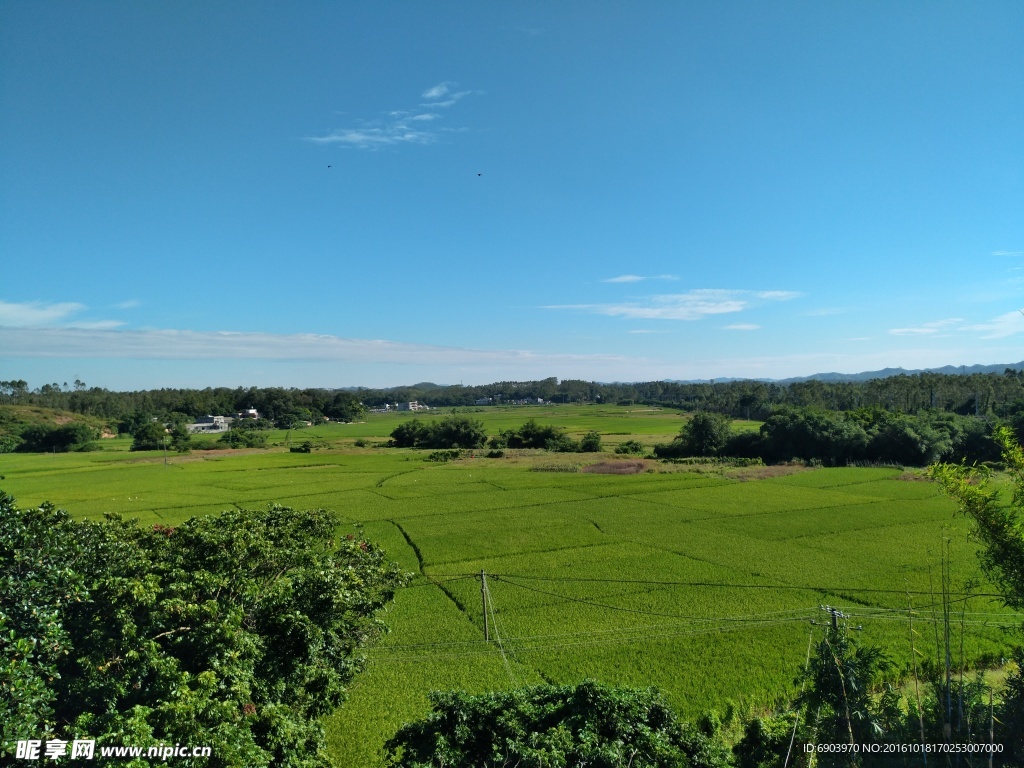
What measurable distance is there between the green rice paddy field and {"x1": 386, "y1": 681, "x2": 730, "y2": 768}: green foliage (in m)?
3.68

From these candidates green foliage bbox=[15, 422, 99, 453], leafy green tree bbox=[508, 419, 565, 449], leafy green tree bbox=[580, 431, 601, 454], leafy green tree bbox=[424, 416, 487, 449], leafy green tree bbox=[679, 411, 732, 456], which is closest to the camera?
leafy green tree bbox=[679, 411, 732, 456]

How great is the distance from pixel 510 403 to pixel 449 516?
160789mm

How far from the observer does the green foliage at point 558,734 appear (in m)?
7.79

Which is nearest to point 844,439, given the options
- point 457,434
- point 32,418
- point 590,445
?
point 590,445

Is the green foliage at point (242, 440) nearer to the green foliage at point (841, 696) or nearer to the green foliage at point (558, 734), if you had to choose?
the green foliage at point (558, 734)

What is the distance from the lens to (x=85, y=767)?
5.69 m

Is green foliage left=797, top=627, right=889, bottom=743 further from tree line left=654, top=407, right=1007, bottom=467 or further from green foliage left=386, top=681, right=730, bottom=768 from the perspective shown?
tree line left=654, top=407, right=1007, bottom=467

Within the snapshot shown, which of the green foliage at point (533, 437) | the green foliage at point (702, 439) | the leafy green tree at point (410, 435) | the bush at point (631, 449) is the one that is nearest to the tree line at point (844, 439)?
the green foliage at point (702, 439)

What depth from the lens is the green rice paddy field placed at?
14219 mm

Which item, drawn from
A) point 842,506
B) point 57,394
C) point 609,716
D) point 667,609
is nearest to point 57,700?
point 609,716

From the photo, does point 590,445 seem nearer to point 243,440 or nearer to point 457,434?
point 457,434

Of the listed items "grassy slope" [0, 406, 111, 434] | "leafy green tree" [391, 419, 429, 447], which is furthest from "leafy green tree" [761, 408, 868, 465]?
"grassy slope" [0, 406, 111, 434]

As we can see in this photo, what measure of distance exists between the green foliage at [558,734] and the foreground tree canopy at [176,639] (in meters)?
1.65

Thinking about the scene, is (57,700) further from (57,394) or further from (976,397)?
(57,394)
